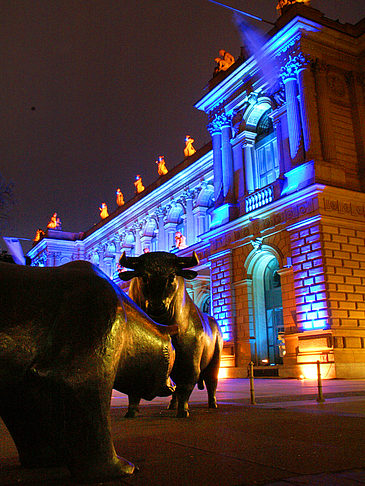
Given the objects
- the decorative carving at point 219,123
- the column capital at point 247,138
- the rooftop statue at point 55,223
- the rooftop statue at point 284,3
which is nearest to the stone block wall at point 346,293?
the column capital at point 247,138

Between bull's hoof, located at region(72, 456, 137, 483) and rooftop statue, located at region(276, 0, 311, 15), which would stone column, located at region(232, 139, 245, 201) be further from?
bull's hoof, located at region(72, 456, 137, 483)

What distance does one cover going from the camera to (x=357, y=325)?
19.3 metres

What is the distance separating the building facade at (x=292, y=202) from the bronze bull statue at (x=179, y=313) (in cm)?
1331

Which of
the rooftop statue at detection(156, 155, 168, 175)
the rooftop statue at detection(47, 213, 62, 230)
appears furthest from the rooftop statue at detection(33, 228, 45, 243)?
the rooftop statue at detection(156, 155, 168, 175)

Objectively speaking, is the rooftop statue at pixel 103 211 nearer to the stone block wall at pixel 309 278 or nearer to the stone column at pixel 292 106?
the stone column at pixel 292 106

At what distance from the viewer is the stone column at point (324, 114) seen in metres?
21.3

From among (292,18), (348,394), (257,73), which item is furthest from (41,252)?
(348,394)

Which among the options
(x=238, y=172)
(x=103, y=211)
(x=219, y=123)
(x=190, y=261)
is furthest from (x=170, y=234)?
(x=190, y=261)

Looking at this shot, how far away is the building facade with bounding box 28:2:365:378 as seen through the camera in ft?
64.0

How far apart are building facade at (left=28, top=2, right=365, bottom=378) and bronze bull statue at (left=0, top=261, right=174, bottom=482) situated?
17.5 meters

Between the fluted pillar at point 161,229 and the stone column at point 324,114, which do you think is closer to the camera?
the stone column at point 324,114

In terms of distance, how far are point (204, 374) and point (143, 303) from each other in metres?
1.90

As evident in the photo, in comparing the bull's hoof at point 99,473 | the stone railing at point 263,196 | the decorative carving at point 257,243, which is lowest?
the bull's hoof at point 99,473

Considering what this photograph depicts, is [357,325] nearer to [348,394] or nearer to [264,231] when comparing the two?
[264,231]
